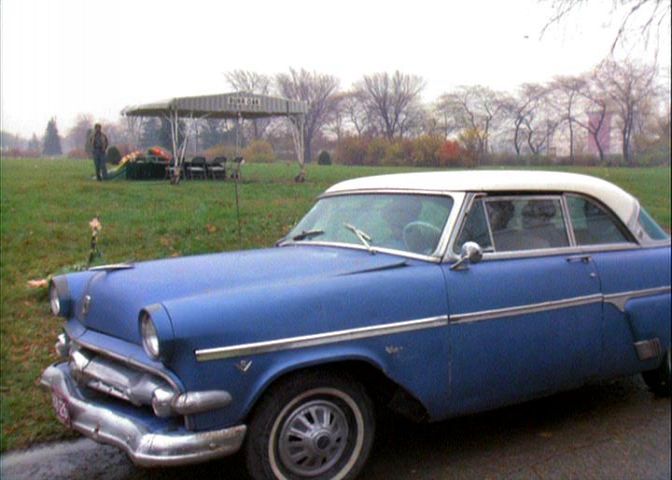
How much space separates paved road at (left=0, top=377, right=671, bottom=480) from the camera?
233cm

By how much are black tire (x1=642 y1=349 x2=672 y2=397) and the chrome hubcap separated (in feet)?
4.11

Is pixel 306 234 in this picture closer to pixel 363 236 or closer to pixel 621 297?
pixel 363 236

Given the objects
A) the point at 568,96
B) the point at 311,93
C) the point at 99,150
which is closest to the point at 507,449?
the point at 568,96

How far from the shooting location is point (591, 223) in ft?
12.5

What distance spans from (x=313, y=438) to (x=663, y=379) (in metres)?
1.38

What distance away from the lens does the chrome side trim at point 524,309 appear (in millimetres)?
3110

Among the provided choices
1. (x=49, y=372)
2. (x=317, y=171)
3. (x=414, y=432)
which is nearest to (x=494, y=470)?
(x=414, y=432)

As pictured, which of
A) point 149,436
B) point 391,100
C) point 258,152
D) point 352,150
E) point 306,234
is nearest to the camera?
point 149,436

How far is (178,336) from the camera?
100 inches

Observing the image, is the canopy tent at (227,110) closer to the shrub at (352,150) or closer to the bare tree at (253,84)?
the bare tree at (253,84)

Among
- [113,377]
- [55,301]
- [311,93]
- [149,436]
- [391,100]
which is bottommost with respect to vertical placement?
[149,436]

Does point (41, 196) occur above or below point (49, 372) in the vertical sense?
above

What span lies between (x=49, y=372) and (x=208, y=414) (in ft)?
3.83

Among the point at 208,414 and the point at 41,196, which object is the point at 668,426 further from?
the point at 41,196
